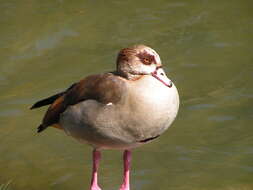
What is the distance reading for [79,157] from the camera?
328 inches

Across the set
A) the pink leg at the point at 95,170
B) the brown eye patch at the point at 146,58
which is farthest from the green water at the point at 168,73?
the brown eye patch at the point at 146,58

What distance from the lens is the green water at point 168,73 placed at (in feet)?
26.1

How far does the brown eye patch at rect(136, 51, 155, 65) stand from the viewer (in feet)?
20.0

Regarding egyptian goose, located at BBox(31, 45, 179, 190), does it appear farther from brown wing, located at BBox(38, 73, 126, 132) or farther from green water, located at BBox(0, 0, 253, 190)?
green water, located at BBox(0, 0, 253, 190)

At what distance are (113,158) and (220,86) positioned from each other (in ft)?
6.58

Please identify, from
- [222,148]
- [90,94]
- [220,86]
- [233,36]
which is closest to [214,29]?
[233,36]

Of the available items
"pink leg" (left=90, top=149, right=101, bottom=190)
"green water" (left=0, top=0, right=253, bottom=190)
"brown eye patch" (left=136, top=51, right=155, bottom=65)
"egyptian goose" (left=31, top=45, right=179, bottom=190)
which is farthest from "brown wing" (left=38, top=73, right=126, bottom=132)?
"green water" (left=0, top=0, right=253, bottom=190)

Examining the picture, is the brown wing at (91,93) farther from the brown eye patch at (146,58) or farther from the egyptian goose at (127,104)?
the brown eye patch at (146,58)

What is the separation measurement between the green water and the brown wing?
106cm

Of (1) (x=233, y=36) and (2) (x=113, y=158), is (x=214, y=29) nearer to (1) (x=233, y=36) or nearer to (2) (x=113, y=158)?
(1) (x=233, y=36)

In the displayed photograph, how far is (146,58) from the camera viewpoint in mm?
6121

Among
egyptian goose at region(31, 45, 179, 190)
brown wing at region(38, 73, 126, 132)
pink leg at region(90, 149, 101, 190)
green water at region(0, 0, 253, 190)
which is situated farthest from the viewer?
green water at region(0, 0, 253, 190)

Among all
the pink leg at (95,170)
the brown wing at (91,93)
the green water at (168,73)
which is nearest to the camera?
the brown wing at (91,93)

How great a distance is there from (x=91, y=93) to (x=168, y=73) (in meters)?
3.45
